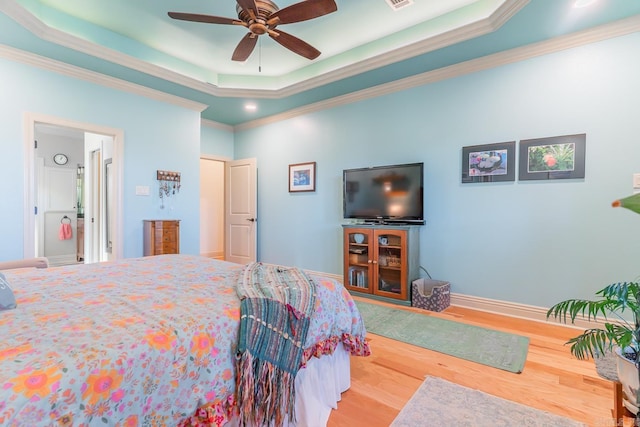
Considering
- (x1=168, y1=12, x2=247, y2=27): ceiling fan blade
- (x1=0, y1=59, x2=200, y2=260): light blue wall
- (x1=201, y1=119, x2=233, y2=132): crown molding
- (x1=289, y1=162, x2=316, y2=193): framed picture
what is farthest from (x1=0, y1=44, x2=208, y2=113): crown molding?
(x1=168, y1=12, x2=247, y2=27): ceiling fan blade

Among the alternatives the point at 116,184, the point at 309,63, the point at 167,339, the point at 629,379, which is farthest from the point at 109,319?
the point at 309,63

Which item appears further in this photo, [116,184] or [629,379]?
[116,184]

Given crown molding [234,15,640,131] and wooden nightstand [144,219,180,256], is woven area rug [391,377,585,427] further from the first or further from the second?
wooden nightstand [144,219,180,256]

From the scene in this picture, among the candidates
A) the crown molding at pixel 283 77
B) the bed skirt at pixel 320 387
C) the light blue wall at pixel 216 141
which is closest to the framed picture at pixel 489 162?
the crown molding at pixel 283 77

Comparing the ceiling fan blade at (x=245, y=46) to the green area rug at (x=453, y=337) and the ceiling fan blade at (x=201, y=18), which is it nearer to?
the ceiling fan blade at (x=201, y=18)

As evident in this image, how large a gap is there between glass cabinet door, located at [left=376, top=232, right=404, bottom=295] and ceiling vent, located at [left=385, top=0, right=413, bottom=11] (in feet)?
7.46

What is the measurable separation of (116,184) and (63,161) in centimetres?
359

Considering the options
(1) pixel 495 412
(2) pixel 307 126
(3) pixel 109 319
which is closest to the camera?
(3) pixel 109 319

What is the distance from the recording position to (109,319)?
3.64ft

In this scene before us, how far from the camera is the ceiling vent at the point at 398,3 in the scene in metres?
2.82

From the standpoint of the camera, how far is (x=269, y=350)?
4.02 ft

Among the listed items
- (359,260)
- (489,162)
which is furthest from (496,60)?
(359,260)

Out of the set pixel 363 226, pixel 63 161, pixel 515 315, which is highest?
pixel 63 161

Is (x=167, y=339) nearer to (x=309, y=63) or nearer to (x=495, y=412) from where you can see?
(x=495, y=412)
